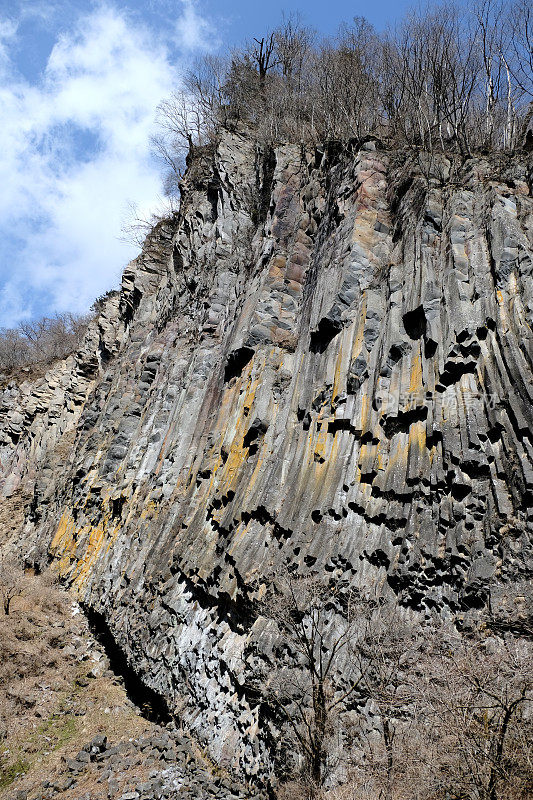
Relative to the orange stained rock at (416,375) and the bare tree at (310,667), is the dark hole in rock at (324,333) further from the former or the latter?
the bare tree at (310,667)

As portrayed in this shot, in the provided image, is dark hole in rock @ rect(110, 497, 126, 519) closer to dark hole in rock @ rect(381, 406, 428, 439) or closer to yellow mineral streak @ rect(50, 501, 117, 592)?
yellow mineral streak @ rect(50, 501, 117, 592)

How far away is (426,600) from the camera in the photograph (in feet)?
30.7

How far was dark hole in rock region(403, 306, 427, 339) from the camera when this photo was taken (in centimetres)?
1188

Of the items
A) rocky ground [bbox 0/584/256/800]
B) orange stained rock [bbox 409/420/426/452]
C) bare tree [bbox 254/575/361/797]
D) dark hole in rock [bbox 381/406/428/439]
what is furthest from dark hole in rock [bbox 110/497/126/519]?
orange stained rock [bbox 409/420/426/452]

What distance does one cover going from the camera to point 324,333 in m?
14.2

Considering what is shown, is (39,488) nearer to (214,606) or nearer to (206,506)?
(206,506)

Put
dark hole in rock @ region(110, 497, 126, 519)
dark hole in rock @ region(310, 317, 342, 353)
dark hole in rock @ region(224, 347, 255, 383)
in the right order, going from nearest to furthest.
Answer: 1. dark hole in rock @ region(310, 317, 342, 353)
2. dark hole in rock @ region(224, 347, 255, 383)
3. dark hole in rock @ region(110, 497, 126, 519)

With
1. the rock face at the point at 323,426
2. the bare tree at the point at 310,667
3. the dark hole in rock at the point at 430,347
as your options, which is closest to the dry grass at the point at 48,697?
the rock face at the point at 323,426

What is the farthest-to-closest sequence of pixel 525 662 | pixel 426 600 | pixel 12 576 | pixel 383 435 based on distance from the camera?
pixel 12 576 < pixel 383 435 < pixel 426 600 < pixel 525 662

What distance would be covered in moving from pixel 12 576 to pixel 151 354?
1181 cm

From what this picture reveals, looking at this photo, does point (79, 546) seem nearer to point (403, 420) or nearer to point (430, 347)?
point (403, 420)

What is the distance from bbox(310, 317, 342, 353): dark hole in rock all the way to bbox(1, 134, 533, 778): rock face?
0.07 metres

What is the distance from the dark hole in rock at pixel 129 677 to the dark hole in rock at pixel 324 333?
1057 cm

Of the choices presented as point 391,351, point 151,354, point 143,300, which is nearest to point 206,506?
point 391,351
